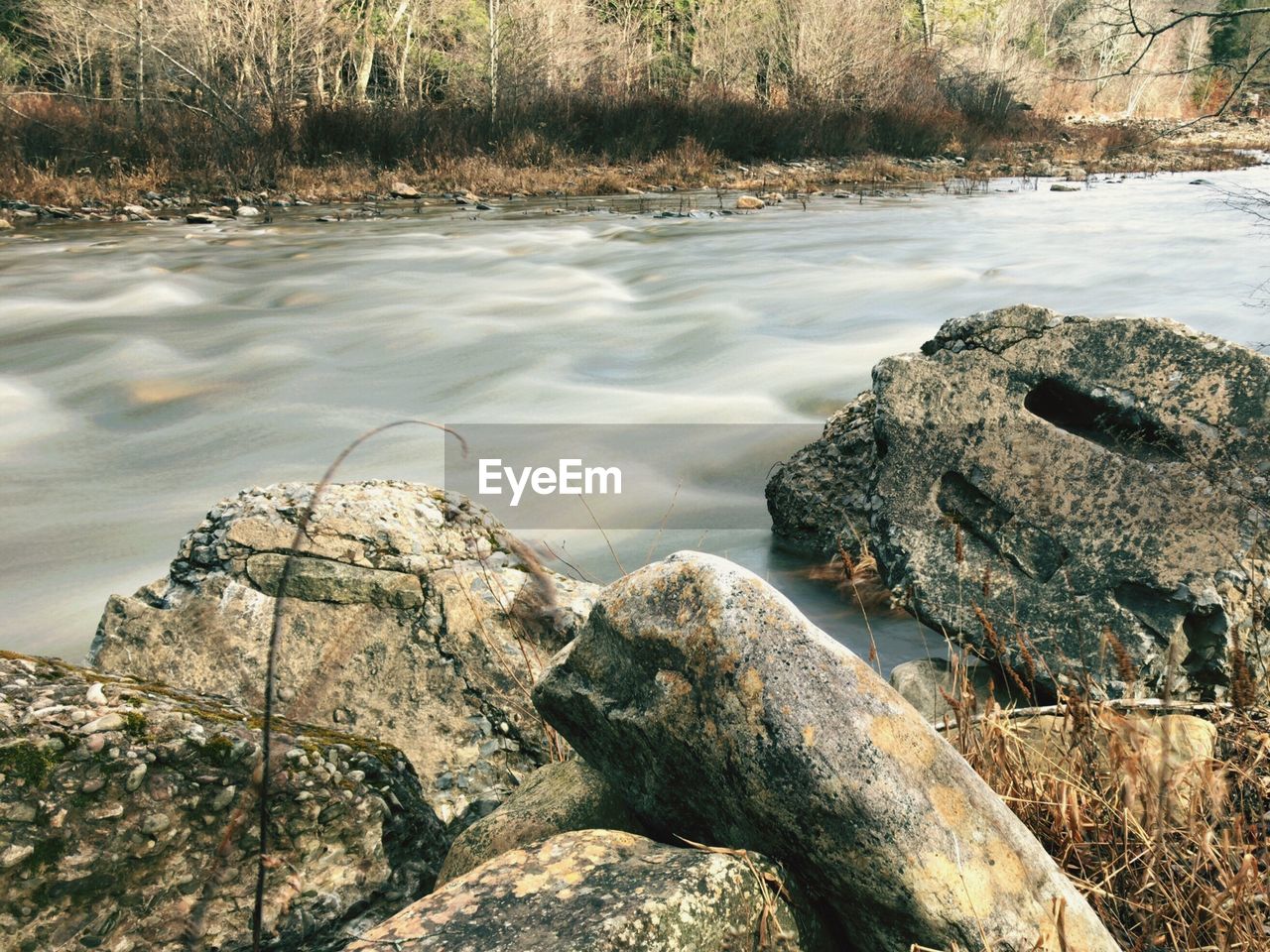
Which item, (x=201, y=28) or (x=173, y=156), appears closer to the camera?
(x=173, y=156)

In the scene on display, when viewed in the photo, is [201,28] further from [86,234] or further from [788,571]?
[788,571]

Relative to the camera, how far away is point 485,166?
20.7 meters

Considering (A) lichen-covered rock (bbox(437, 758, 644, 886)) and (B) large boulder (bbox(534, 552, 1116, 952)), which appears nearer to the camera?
(B) large boulder (bbox(534, 552, 1116, 952))

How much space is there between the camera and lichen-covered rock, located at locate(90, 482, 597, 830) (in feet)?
8.52

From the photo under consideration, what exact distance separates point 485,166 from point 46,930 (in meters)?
20.2

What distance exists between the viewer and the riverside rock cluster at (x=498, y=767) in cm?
165

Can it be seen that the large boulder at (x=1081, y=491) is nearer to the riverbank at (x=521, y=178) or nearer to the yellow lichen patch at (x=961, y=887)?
the yellow lichen patch at (x=961, y=887)

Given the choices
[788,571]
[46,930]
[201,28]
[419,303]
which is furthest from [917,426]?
[201,28]

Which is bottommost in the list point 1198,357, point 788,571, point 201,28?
point 788,571

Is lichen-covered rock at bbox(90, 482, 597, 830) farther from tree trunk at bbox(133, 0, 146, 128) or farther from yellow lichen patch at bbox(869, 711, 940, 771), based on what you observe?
tree trunk at bbox(133, 0, 146, 128)

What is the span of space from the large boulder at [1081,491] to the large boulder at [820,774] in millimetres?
1206

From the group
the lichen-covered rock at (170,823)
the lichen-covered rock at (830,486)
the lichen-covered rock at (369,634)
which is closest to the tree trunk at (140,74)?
the lichen-covered rock at (830,486)

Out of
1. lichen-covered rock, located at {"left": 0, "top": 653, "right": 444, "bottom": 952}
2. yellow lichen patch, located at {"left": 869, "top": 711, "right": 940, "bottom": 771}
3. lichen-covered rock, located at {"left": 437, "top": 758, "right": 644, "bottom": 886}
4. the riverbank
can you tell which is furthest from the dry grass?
the riverbank

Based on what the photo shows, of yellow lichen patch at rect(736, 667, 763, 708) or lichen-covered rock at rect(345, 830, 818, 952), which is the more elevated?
yellow lichen patch at rect(736, 667, 763, 708)
